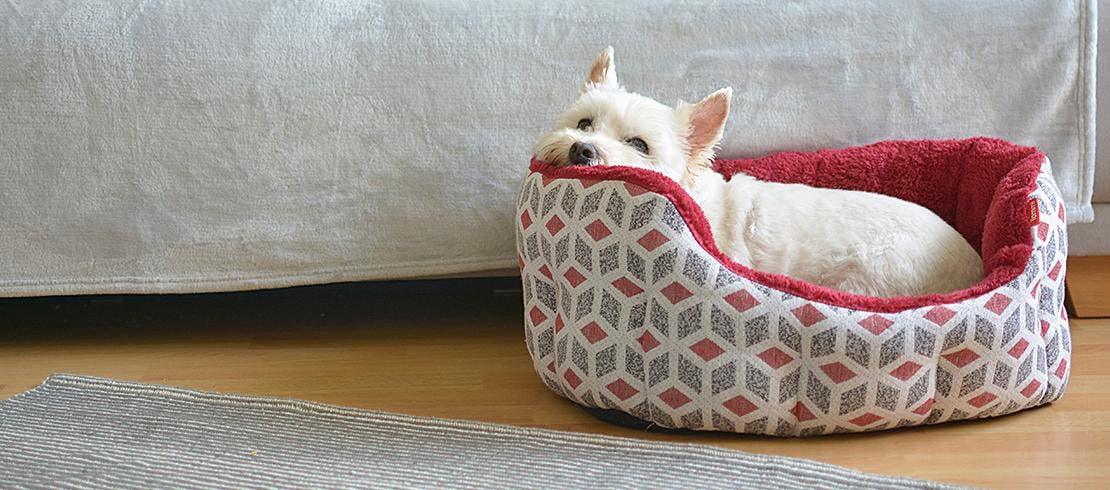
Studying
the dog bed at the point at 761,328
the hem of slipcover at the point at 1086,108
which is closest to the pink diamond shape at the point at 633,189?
the dog bed at the point at 761,328

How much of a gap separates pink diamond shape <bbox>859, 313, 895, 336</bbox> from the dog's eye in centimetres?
47

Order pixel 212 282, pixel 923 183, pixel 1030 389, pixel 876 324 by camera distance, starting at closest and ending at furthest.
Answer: pixel 876 324 < pixel 1030 389 < pixel 923 183 < pixel 212 282

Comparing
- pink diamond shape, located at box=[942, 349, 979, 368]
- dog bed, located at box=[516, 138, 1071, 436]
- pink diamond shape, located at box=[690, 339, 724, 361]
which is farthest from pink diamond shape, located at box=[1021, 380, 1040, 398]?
pink diamond shape, located at box=[690, 339, 724, 361]

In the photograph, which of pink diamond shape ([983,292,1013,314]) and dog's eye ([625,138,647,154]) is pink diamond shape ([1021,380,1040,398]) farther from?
dog's eye ([625,138,647,154])

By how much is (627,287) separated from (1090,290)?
41.3 inches

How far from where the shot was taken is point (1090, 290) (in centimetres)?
217

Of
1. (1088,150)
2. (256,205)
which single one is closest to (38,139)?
(256,205)

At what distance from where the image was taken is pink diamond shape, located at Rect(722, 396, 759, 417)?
1.64 metres

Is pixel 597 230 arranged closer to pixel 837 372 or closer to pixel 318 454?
pixel 837 372

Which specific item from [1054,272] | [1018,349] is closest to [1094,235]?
[1054,272]

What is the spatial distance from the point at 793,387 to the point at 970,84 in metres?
0.82

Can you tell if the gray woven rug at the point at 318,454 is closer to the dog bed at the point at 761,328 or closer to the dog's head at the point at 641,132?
the dog bed at the point at 761,328

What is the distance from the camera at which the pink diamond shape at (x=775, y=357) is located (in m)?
1.62

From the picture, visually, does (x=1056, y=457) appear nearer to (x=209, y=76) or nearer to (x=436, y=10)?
(x=436, y=10)
